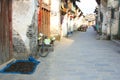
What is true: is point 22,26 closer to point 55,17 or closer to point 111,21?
point 55,17

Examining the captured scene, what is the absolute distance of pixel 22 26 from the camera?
34.0ft

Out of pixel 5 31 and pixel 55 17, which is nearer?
pixel 5 31

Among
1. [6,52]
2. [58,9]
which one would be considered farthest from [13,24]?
[58,9]

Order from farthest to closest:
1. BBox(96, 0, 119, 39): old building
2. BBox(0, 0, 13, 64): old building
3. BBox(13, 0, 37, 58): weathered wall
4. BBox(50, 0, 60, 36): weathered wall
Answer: BBox(96, 0, 119, 39): old building < BBox(50, 0, 60, 36): weathered wall < BBox(13, 0, 37, 58): weathered wall < BBox(0, 0, 13, 64): old building

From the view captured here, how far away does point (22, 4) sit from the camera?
405 inches

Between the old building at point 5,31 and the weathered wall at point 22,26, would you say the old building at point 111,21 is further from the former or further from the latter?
the old building at point 5,31

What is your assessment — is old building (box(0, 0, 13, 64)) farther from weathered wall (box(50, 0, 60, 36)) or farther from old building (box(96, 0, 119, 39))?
old building (box(96, 0, 119, 39))

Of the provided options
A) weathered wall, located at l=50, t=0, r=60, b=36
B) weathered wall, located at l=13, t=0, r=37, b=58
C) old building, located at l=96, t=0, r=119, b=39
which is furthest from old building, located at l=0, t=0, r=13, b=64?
old building, located at l=96, t=0, r=119, b=39

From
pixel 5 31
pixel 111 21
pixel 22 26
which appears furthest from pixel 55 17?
pixel 5 31

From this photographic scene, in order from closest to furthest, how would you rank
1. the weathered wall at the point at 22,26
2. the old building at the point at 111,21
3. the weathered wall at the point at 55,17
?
the weathered wall at the point at 22,26, the weathered wall at the point at 55,17, the old building at the point at 111,21

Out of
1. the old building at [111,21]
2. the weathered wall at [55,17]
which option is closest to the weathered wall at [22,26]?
the weathered wall at [55,17]

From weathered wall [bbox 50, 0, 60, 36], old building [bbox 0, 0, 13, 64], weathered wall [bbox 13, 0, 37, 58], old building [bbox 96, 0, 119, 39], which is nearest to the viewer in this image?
old building [bbox 0, 0, 13, 64]

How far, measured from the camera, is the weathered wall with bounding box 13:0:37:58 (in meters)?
10.3

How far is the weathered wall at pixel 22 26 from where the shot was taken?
10.3 meters
